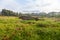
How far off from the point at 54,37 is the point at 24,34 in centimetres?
433

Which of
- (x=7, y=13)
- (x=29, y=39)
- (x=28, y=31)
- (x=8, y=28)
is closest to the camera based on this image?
(x=29, y=39)

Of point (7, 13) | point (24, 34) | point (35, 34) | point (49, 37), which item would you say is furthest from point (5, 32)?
point (7, 13)

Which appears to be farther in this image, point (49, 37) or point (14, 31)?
point (14, 31)

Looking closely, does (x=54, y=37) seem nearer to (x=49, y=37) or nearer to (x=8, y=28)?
(x=49, y=37)

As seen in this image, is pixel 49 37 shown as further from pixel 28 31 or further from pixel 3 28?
pixel 3 28

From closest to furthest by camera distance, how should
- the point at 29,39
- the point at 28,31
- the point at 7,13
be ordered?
the point at 29,39
the point at 28,31
the point at 7,13

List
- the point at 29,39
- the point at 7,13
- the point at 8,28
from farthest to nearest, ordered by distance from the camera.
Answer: the point at 7,13, the point at 8,28, the point at 29,39

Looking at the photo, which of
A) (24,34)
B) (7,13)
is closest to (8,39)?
(24,34)

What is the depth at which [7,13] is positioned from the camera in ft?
286

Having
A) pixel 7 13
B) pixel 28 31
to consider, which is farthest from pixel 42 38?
pixel 7 13

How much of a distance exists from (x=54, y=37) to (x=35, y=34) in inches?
110

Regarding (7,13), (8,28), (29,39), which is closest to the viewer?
(29,39)

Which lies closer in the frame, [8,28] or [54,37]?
[54,37]

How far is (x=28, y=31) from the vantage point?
68.9 ft
